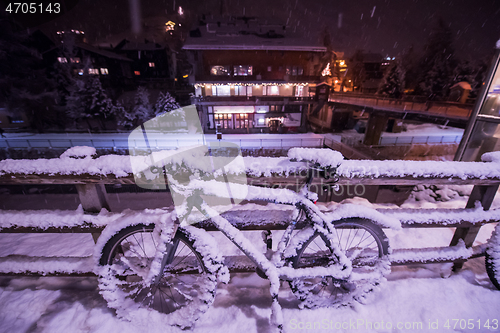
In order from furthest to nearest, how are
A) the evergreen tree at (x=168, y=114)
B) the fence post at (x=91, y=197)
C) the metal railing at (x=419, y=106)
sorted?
the evergreen tree at (x=168, y=114)
the metal railing at (x=419, y=106)
the fence post at (x=91, y=197)

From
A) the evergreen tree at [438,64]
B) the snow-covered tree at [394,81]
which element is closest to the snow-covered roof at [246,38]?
the snow-covered tree at [394,81]

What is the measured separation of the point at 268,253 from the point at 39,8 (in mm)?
15282

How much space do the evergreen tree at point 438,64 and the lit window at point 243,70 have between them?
25.1 m

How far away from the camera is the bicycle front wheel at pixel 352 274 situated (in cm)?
196

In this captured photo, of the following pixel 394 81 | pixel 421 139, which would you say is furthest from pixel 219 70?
pixel 394 81

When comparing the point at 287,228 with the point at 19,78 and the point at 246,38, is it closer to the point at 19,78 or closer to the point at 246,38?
the point at 246,38

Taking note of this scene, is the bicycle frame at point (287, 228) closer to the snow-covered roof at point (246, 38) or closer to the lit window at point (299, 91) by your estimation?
the snow-covered roof at point (246, 38)

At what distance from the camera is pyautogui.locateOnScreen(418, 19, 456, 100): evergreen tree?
27250 mm

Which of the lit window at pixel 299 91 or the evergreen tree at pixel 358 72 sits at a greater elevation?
the evergreen tree at pixel 358 72

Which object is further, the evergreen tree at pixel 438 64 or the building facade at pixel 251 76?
the evergreen tree at pixel 438 64

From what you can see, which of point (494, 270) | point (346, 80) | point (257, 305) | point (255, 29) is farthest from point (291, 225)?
point (346, 80)

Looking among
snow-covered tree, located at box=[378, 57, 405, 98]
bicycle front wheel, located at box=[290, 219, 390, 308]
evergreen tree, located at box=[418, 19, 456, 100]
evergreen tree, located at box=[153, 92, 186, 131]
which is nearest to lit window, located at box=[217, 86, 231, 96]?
evergreen tree, located at box=[153, 92, 186, 131]

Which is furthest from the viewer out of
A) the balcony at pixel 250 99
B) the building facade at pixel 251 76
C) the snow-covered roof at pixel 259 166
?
the balcony at pixel 250 99

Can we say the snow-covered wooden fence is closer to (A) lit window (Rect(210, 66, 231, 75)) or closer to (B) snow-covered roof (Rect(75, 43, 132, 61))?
(A) lit window (Rect(210, 66, 231, 75))
